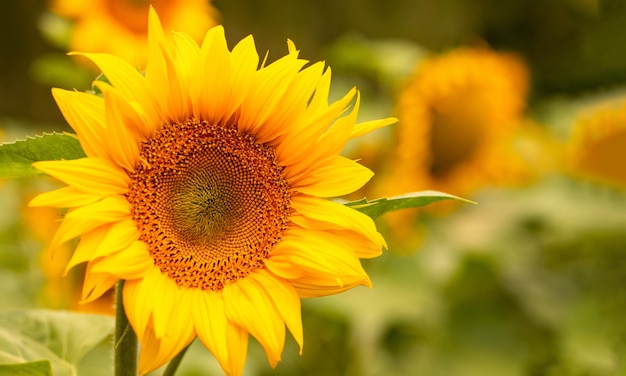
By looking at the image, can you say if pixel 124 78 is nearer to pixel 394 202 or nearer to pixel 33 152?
pixel 33 152

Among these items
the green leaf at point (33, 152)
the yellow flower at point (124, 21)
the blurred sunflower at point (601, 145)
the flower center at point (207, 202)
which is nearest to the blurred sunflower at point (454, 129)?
the blurred sunflower at point (601, 145)

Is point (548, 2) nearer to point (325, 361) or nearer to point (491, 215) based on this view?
point (491, 215)

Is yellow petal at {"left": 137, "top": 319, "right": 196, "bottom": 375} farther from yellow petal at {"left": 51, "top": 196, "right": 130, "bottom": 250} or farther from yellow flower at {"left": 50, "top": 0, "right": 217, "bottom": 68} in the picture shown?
yellow flower at {"left": 50, "top": 0, "right": 217, "bottom": 68}

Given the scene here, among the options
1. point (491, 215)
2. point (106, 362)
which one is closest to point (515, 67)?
point (491, 215)

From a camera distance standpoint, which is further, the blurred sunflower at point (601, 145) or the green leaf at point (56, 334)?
the blurred sunflower at point (601, 145)

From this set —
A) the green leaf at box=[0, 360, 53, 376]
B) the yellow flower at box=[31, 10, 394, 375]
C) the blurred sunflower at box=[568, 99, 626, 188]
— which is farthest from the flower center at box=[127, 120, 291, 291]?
the blurred sunflower at box=[568, 99, 626, 188]

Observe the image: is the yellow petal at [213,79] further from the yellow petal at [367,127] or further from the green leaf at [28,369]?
the green leaf at [28,369]

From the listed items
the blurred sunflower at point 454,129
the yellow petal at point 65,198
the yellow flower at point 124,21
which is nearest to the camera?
the yellow petal at point 65,198
